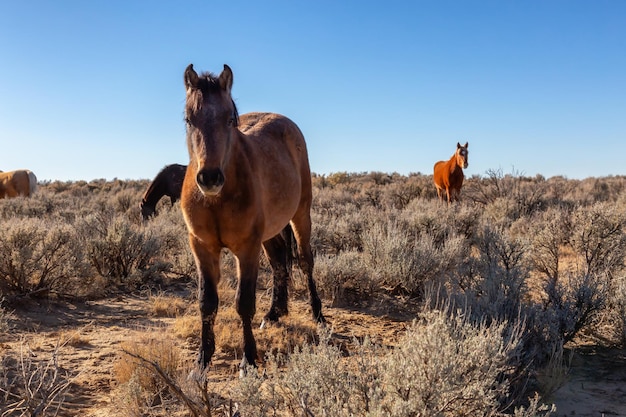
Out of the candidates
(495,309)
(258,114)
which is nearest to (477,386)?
(495,309)

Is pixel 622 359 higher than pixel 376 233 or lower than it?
lower

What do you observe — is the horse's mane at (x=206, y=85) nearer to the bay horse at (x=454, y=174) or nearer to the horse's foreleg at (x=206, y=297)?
the horse's foreleg at (x=206, y=297)

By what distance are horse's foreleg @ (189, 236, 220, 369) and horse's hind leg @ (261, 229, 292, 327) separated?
117 centimetres

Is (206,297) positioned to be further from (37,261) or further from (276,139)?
(37,261)

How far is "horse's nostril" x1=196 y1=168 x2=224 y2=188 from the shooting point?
8.96ft

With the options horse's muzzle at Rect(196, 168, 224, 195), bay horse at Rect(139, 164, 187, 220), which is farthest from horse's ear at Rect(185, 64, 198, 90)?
bay horse at Rect(139, 164, 187, 220)

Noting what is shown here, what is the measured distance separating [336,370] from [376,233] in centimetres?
452

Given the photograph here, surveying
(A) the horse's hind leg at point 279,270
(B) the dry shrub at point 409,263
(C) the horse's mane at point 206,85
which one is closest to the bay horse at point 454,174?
(B) the dry shrub at point 409,263

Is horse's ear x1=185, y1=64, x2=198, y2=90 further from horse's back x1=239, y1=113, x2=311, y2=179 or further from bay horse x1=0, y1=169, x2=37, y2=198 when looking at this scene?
bay horse x1=0, y1=169, x2=37, y2=198

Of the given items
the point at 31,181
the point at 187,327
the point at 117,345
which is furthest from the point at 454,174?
the point at 31,181

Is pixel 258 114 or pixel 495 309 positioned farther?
pixel 258 114

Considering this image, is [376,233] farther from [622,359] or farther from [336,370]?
[336,370]

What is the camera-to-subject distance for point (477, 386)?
206 centimetres

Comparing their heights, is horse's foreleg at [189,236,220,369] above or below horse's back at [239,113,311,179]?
below
